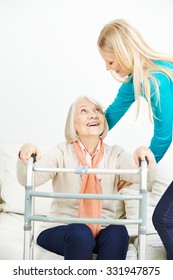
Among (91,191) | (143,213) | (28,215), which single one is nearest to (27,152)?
(28,215)

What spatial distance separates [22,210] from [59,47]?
905 millimetres

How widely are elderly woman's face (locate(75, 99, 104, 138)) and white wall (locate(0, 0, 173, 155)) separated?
538mm

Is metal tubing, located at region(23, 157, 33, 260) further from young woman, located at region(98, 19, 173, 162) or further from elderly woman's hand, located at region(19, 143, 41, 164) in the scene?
young woman, located at region(98, 19, 173, 162)

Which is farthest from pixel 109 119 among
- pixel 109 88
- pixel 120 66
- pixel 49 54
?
pixel 49 54

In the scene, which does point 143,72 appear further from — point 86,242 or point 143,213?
point 86,242

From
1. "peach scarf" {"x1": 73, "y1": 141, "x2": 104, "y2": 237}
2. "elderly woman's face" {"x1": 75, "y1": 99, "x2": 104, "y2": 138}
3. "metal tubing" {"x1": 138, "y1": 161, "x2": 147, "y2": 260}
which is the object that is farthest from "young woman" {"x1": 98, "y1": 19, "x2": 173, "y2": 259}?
"metal tubing" {"x1": 138, "y1": 161, "x2": 147, "y2": 260}

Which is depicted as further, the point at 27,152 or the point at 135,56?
the point at 135,56

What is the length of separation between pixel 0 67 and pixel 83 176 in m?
0.98

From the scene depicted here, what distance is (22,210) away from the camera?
268 centimetres

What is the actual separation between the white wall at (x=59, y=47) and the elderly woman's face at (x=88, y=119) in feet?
1.76

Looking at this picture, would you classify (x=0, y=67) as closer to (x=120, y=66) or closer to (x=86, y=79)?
(x=86, y=79)

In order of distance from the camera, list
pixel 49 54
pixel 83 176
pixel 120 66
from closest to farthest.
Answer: pixel 83 176 → pixel 120 66 → pixel 49 54

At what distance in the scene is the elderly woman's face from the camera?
7.47 feet

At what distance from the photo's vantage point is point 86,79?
2859 millimetres
